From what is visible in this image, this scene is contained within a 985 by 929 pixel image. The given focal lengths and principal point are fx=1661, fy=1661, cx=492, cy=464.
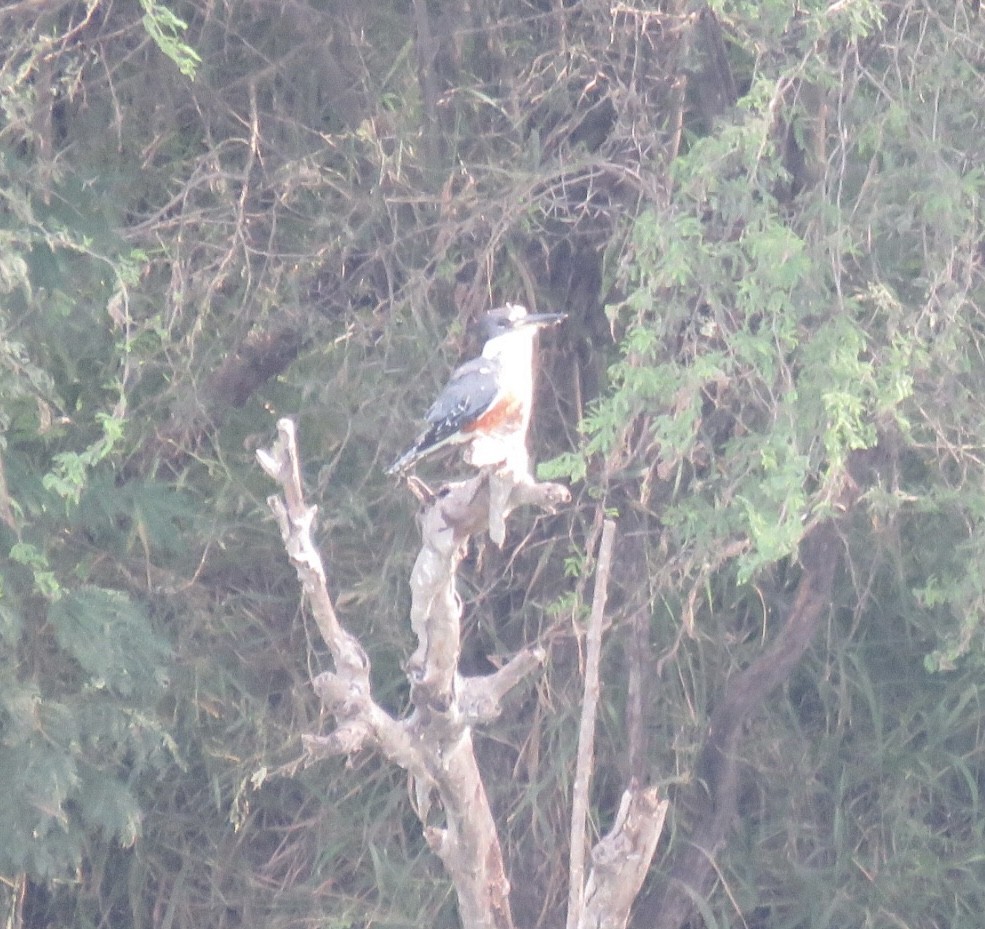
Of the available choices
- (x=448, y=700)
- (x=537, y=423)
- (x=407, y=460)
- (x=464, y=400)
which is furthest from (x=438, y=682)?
(x=537, y=423)

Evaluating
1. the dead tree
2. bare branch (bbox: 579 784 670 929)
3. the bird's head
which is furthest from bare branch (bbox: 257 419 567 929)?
the bird's head

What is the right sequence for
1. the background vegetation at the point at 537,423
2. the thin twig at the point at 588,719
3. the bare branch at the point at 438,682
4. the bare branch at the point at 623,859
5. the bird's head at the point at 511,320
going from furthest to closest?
the bird's head at the point at 511,320
the background vegetation at the point at 537,423
the bare branch at the point at 623,859
the bare branch at the point at 438,682
the thin twig at the point at 588,719

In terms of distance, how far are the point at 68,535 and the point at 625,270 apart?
163cm

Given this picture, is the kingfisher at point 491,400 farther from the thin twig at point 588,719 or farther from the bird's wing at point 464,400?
the thin twig at point 588,719

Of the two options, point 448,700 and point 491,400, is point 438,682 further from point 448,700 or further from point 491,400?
point 491,400

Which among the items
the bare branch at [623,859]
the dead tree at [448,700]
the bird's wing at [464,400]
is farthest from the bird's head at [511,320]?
the bare branch at [623,859]

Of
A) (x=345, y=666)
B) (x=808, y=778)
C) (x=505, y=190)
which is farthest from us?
(x=808, y=778)

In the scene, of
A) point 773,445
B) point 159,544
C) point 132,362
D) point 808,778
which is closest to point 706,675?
point 808,778

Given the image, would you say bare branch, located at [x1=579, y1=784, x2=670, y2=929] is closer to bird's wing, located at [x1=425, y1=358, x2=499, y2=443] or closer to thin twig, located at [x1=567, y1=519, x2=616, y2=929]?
thin twig, located at [x1=567, y1=519, x2=616, y2=929]

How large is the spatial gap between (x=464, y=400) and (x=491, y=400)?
0.21 ft

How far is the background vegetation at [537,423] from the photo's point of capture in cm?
362

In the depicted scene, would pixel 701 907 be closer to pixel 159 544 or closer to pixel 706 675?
pixel 706 675

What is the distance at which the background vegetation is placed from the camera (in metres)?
3.62

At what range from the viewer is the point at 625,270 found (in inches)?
146
